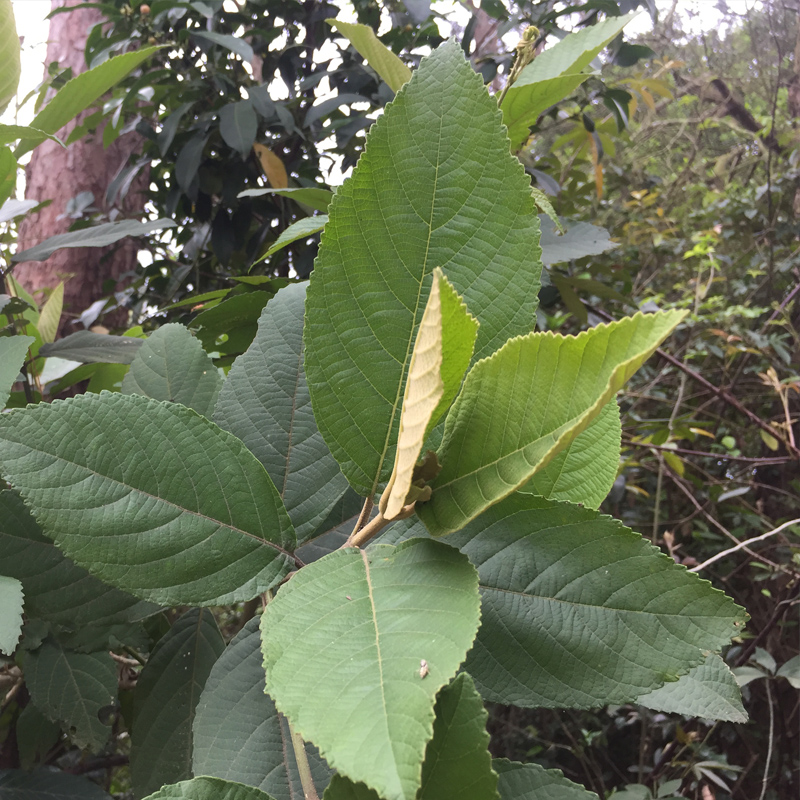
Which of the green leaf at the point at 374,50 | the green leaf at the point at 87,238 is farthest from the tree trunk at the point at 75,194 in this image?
the green leaf at the point at 374,50

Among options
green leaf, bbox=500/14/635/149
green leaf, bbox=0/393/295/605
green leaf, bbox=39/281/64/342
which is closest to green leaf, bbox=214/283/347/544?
green leaf, bbox=0/393/295/605

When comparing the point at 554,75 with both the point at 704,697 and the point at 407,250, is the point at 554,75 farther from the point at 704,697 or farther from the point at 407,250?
the point at 704,697

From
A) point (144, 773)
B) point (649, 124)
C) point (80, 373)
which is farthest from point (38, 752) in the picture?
point (649, 124)

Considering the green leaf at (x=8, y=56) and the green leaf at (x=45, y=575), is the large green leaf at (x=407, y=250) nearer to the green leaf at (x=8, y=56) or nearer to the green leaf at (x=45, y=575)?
the green leaf at (x=45, y=575)

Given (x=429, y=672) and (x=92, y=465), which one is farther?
(x=92, y=465)

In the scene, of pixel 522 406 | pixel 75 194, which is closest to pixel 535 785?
pixel 522 406

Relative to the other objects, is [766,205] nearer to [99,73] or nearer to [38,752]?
[99,73]

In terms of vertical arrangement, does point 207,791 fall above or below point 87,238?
below
